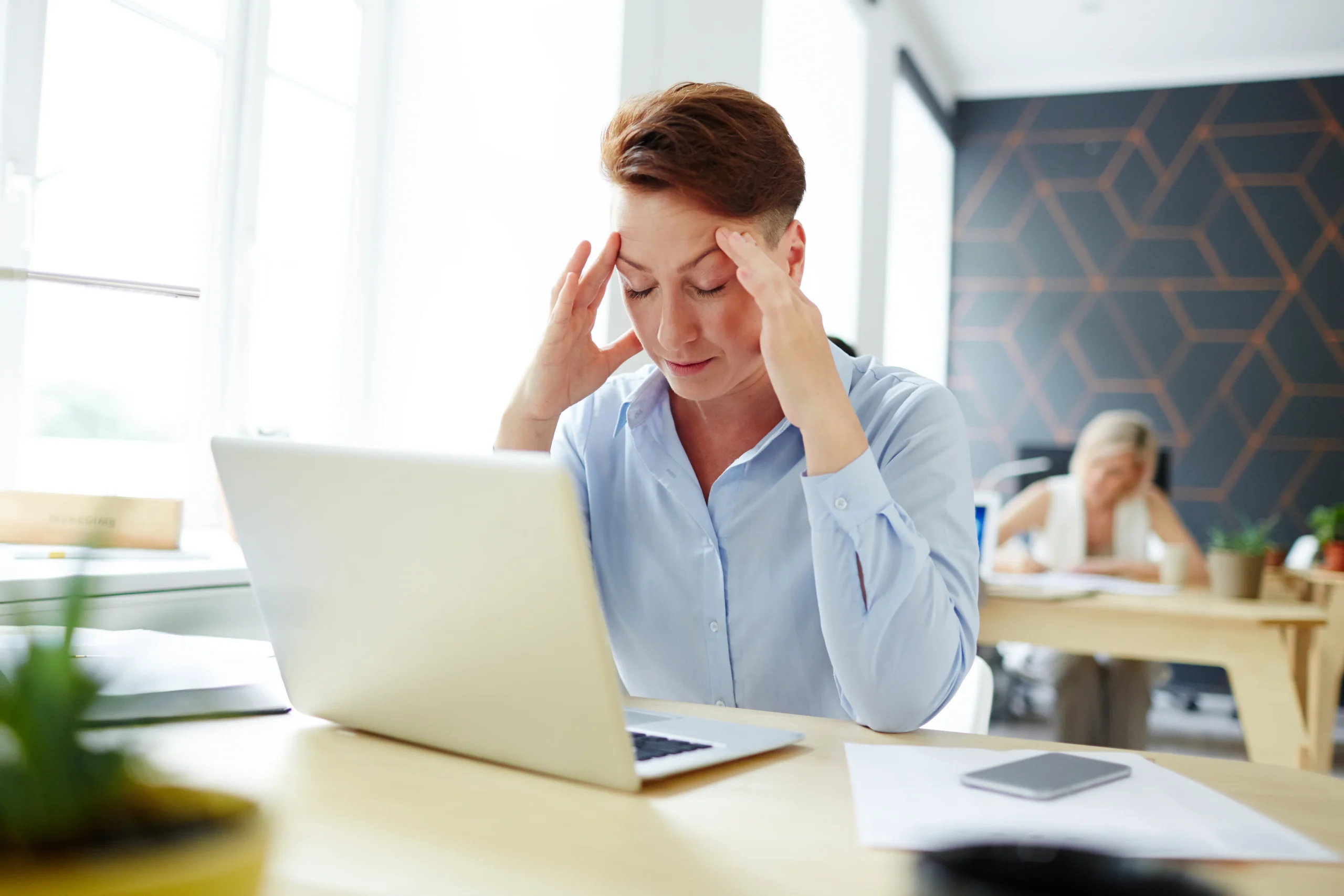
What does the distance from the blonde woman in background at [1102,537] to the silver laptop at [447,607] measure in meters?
2.86

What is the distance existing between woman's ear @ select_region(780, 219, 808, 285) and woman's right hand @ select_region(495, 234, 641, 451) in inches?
8.8

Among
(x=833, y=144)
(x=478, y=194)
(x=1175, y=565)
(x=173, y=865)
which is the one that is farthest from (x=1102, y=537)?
(x=173, y=865)

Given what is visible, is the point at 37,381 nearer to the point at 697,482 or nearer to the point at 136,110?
the point at 136,110

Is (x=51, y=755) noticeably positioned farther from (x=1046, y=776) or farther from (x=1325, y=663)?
(x=1325, y=663)

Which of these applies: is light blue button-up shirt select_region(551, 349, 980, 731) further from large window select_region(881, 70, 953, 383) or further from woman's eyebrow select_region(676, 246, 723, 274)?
large window select_region(881, 70, 953, 383)

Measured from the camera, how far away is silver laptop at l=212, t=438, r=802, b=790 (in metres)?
0.65

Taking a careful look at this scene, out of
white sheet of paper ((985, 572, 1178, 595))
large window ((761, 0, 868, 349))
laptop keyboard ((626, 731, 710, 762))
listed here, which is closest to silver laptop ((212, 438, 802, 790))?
laptop keyboard ((626, 731, 710, 762))

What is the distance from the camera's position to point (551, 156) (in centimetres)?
262

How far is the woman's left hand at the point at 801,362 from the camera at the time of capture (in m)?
1.05

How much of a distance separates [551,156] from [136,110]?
2.98ft

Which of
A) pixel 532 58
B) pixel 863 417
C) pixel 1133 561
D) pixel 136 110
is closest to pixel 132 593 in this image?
pixel 863 417

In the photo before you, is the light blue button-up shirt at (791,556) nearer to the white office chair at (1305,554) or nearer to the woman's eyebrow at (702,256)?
the woman's eyebrow at (702,256)

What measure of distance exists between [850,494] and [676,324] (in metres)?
0.32

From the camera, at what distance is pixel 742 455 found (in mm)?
1379
